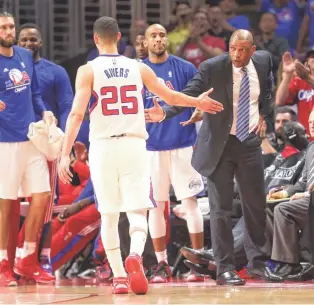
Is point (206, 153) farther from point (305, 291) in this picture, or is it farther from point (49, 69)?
point (49, 69)

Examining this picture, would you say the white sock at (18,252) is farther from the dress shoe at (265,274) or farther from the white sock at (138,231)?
the white sock at (138,231)

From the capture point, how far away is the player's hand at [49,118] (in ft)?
30.2

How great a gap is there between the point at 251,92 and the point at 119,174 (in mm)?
1539

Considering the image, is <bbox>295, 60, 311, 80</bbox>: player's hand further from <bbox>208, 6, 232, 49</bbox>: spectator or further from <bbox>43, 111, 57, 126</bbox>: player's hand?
<bbox>208, 6, 232, 49</bbox>: spectator

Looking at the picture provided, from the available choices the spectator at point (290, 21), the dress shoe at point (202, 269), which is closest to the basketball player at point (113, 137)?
the dress shoe at point (202, 269)

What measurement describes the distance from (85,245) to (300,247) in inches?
104

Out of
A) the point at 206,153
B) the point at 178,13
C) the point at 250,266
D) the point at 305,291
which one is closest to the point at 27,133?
the point at 206,153

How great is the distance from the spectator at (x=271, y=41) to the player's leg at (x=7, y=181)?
13.3 ft

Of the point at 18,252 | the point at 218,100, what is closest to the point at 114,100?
the point at 218,100

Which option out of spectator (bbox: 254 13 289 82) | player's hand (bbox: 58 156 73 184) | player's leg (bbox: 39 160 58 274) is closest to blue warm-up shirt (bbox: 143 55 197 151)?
player's leg (bbox: 39 160 58 274)

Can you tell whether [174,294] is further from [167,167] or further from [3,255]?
[3,255]

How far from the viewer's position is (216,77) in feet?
27.3

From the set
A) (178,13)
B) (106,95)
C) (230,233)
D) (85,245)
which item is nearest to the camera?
(106,95)

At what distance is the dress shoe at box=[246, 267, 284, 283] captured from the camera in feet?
28.6
